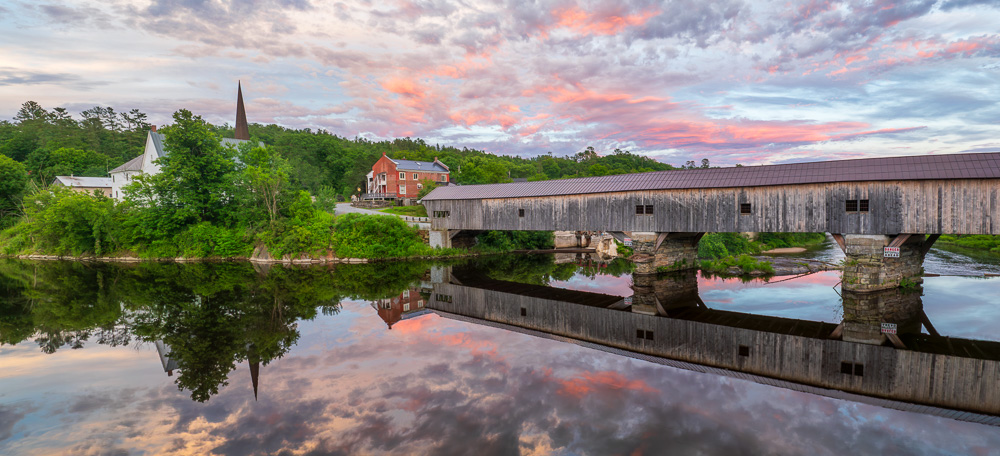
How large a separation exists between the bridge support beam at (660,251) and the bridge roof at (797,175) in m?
2.77

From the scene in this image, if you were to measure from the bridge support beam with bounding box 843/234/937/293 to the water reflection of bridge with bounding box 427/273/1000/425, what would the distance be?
1.70ft

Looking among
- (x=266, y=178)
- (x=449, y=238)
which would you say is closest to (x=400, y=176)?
(x=266, y=178)

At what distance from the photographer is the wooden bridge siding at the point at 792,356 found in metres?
9.92

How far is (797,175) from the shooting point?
763 inches

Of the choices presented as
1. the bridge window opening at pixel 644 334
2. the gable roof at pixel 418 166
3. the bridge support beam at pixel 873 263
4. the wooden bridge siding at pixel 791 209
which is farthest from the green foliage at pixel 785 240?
the gable roof at pixel 418 166

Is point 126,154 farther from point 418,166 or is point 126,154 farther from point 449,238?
point 449,238

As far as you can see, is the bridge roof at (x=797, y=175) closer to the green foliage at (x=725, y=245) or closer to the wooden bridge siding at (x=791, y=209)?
the wooden bridge siding at (x=791, y=209)

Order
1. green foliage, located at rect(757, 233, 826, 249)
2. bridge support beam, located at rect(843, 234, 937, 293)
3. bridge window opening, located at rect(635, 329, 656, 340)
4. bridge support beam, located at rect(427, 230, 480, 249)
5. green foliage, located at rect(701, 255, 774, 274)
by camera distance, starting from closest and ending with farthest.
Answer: bridge window opening, located at rect(635, 329, 656, 340) → bridge support beam, located at rect(843, 234, 937, 293) → green foliage, located at rect(701, 255, 774, 274) → bridge support beam, located at rect(427, 230, 480, 249) → green foliage, located at rect(757, 233, 826, 249)

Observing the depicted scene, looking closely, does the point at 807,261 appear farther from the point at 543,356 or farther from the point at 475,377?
the point at 475,377

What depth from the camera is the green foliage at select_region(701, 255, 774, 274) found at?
26000mm

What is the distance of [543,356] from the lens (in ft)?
42.0

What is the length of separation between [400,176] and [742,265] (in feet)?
144

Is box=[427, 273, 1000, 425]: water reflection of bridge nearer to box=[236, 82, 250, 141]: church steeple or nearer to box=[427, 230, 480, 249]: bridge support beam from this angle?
box=[427, 230, 480, 249]: bridge support beam

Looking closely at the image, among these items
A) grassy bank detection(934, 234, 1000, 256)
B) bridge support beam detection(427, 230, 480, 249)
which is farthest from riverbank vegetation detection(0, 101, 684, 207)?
grassy bank detection(934, 234, 1000, 256)
